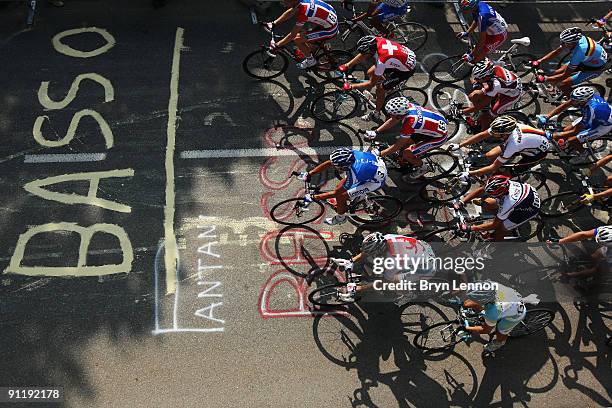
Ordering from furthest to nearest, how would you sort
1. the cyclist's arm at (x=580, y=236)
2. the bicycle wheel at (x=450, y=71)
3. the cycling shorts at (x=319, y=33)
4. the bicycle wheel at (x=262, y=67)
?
the bicycle wheel at (x=450, y=71), the bicycle wheel at (x=262, y=67), the cycling shorts at (x=319, y=33), the cyclist's arm at (x=580, y=236)

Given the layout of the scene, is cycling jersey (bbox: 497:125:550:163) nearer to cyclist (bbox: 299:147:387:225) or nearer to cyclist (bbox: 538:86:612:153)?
cyclist (bbox: 538:86:612:153)

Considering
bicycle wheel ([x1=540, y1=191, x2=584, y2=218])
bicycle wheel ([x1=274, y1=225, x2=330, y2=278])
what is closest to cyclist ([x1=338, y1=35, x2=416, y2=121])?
bicycle wheel ([x1=274, y1=225, x2=330, y2=278])

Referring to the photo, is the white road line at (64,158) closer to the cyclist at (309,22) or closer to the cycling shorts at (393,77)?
the cyclist at (309,22)

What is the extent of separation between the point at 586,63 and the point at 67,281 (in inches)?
459

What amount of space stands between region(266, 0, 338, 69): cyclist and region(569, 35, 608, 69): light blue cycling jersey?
5.39 metres

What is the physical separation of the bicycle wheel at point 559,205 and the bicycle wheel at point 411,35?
5.19 metres

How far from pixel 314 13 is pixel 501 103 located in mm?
4411

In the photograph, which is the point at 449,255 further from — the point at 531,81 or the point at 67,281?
the point at 67,281

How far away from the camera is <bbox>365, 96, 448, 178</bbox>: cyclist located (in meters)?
10.1

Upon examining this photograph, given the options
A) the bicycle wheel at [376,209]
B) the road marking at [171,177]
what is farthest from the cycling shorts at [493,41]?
the road marking at [171,177]

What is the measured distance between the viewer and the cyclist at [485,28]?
12.1m

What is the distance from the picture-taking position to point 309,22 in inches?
457

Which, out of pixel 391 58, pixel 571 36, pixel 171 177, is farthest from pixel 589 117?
pixel 171 177

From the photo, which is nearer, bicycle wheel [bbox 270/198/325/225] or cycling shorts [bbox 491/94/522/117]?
bicycle wheel [bbox 270/198/325/225]
